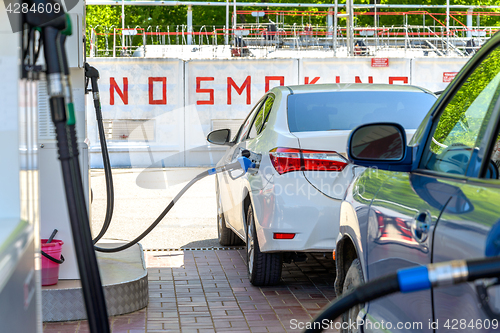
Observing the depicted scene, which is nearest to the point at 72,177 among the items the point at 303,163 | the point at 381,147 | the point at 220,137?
the point at 381,147

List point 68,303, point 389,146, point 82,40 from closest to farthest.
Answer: point 389,146 → point 68,303 → point 82,40

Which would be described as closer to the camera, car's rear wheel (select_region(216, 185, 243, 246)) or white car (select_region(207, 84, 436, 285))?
white car (select_region(207, 84, 436, 285))

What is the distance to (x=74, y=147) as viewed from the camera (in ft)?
5.37

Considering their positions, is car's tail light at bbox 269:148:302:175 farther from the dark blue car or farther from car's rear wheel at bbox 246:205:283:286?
the dark blue car

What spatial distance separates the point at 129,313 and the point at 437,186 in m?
3.49

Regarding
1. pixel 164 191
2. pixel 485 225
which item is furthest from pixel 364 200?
pixel 164 191

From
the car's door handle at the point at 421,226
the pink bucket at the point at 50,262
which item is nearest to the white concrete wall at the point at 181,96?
the pink bucket at the point at 50,262

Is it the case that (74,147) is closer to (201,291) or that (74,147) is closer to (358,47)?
(201,291)

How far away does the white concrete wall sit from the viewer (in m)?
20.1

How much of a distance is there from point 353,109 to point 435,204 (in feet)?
11.8

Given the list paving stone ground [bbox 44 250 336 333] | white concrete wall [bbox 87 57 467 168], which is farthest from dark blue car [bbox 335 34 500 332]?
white concrete wall [bbox 87 57 467 168]

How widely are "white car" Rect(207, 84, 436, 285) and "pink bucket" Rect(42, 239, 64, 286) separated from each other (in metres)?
1.64

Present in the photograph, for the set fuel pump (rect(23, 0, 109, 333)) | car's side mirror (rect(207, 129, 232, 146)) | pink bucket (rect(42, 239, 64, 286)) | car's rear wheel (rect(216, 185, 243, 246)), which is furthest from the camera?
car's rear wheel (rect(216, 185, 243, 246))

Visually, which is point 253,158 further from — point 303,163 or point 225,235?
point 225,235
